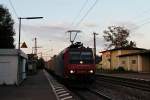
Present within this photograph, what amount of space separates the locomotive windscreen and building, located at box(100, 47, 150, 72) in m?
39.6

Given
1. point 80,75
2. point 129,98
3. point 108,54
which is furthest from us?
point 108,54

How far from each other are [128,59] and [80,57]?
Answer: 53.2 metres

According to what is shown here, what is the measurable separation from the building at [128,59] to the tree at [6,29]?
24.0 metres

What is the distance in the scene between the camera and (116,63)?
9394cm

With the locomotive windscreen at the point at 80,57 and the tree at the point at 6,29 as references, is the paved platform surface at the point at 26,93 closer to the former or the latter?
the locomotive windscreen at the point at 80,57

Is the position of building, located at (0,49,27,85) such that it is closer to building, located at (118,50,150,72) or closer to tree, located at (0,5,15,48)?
building, located at (118,50,150,72)

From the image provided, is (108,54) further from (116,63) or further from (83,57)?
(83,57)

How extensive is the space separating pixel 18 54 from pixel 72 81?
209 inches

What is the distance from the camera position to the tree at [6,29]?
76.2 meters

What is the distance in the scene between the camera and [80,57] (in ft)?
92.2

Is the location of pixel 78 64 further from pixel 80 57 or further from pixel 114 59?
pixel 114 59

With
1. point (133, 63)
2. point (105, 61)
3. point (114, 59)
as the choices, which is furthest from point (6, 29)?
point (105, 61)

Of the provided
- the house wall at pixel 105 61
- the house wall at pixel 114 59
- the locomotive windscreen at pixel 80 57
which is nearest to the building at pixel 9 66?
the locomotive windscreen at pixel 80 57

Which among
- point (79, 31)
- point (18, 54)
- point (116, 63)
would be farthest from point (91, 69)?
point (116, 63)
